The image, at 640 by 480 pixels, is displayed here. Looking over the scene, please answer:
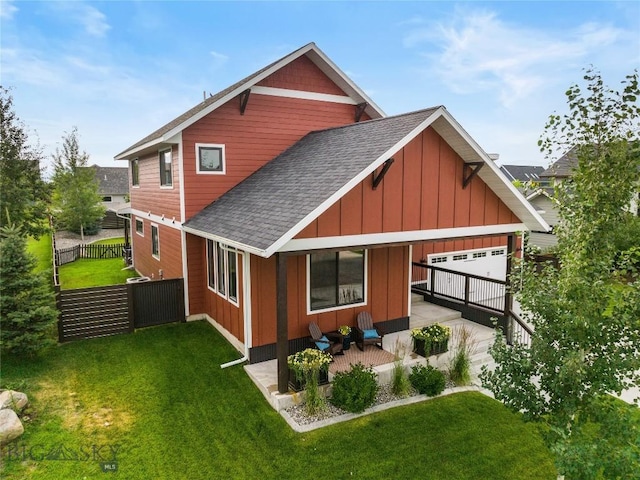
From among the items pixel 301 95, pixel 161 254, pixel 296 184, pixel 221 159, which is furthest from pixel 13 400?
pixel 301 95

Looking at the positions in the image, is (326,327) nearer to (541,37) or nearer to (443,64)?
(541,37)

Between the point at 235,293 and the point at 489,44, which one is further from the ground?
the point at 489,44

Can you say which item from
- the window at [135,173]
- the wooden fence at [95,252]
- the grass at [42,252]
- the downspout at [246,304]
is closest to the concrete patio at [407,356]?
the downspout at [246,304]

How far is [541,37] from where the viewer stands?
438 inches

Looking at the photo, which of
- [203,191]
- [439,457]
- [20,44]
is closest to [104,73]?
[20,44]

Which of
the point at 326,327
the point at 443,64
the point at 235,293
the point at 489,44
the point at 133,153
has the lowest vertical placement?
the point at 326,327

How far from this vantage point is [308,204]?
297 inches

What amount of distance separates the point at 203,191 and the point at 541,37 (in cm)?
1016

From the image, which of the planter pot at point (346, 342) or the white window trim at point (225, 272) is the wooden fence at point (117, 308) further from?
the planter pot at point (346, 342)

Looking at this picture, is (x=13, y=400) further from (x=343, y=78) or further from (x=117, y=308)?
(x=343, y=78)

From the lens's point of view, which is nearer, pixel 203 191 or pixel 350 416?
pixel 350 416

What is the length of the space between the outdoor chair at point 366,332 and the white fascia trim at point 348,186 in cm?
377

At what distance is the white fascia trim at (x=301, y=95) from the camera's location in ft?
41.1

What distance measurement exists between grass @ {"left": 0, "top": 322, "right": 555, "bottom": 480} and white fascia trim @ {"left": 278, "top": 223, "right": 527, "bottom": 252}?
10.0 ft
